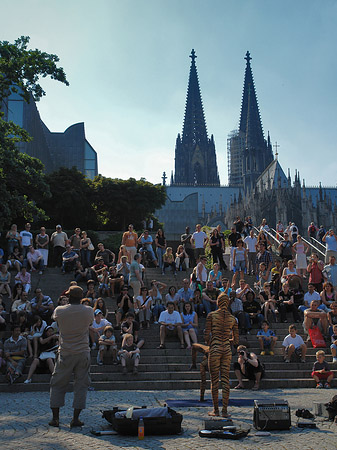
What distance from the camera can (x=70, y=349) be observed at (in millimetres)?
6281

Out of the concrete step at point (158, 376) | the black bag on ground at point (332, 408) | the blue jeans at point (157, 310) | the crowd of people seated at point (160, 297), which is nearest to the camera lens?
the black bag on ground at point (332, 408)

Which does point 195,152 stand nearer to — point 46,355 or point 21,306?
point 21,306

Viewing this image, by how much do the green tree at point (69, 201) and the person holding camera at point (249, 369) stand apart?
22156 millimetres

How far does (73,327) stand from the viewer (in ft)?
20.7

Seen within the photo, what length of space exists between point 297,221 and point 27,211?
180 feet

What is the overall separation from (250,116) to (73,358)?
110645 millimetres

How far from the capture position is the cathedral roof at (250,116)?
109625 millimetres

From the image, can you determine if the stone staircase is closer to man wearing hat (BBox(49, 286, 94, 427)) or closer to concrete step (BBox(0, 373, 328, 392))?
concrete step (BBox(0, 373, 328, 392))

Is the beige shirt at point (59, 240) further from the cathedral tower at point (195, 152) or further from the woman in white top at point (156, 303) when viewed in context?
the cathedral tower at point (195, 152)

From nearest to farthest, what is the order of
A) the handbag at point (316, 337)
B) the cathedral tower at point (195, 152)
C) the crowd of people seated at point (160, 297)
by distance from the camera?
the crowd of people seated at point (160, 297), the handbag at point (316, 337), the cathedral tower at point (195, 152)

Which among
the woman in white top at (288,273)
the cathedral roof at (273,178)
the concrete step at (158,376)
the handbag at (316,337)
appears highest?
the cathedral roof at (273,178)

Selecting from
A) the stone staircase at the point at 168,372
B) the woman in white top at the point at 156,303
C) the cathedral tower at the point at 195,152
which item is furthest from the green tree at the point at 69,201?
the cathedral tower at the point at 195,152

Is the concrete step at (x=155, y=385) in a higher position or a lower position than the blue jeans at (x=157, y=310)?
lower

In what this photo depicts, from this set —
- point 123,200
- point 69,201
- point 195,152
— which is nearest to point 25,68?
point 69,201
